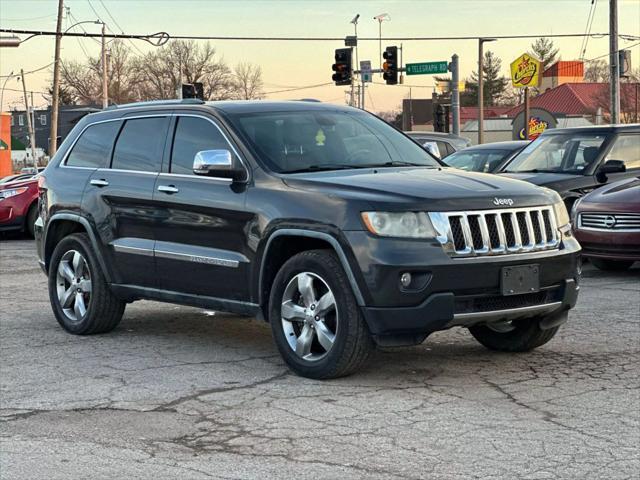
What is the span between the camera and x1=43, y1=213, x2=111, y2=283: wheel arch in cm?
870

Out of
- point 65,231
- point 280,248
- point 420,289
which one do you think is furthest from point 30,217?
point 420,289

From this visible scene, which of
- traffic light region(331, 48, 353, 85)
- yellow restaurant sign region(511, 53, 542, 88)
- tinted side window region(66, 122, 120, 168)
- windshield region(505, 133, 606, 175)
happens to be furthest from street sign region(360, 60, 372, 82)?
tinted side window region(66, 122, 120, 168)

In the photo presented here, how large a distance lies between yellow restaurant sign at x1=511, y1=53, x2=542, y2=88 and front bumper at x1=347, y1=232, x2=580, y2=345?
5111 cm

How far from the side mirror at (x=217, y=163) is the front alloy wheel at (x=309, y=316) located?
0.94 m

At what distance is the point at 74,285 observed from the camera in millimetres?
8992

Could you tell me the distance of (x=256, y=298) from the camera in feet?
24.0

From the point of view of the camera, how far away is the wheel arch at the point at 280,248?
6957 millimetres

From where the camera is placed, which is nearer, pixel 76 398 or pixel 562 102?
pixel 76 398

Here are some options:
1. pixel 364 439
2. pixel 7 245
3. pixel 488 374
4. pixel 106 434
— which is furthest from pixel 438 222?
pixel 7 245

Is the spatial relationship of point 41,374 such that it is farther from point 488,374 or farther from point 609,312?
point 609,312

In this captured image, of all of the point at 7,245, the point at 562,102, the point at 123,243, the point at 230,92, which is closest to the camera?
the point at 123,243

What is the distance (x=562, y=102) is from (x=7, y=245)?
106 metres

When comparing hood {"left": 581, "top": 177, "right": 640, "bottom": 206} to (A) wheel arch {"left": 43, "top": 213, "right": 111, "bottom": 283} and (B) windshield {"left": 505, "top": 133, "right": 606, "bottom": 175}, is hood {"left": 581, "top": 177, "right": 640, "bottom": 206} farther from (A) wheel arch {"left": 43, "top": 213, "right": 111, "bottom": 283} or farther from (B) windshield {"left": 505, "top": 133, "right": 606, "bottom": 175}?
(A) wheel arch {"left": 43, "top": 213, "right": 111, "bottom": 283}

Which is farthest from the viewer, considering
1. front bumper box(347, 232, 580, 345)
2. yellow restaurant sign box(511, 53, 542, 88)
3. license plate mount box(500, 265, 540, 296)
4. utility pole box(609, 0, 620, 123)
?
yellow restaurant sign box(511, 53, 542, 88)
